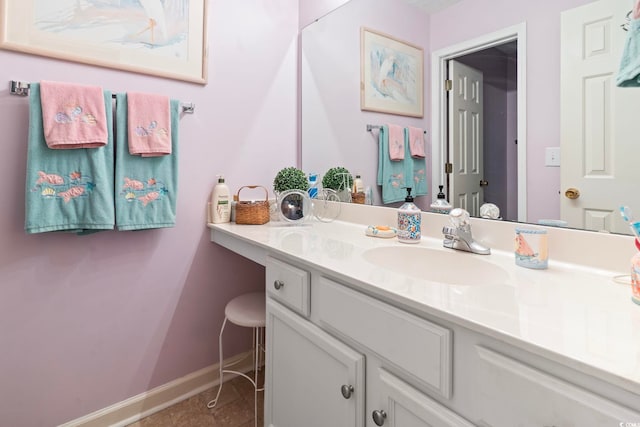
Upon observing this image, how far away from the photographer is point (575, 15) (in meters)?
0.92

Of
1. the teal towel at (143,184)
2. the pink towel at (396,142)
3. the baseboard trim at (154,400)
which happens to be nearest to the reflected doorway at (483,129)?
the pink towel at (396,142)

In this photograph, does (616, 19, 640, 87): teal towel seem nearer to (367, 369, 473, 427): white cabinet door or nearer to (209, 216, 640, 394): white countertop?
(209, 216, 640, 394): white countertop

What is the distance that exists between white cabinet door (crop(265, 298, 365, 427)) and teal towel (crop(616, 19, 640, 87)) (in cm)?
90

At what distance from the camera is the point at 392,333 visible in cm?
73

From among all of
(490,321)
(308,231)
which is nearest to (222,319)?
(308,231)

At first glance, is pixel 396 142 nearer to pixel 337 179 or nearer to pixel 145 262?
pixel 337 179

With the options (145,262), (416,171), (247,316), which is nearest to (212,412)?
(247,316)

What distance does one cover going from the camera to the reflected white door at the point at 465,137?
1179 millimetres

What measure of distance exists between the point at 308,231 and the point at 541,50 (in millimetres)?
1009

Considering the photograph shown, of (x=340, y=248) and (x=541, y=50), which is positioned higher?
(x=541, y=50)

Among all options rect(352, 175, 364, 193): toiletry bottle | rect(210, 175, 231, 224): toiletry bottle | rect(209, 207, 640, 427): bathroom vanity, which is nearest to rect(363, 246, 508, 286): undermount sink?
rect(209, 207, 640, 427): bathroom vanity

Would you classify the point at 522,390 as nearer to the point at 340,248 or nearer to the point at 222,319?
the point at 340,248

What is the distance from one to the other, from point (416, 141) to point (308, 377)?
0.97 m

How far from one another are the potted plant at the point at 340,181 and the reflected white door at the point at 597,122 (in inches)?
36.5
